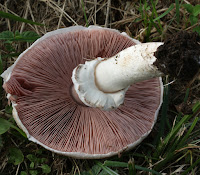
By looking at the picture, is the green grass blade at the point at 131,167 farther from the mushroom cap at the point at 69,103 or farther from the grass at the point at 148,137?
Answer: the mushroom cap at the point at 69,103

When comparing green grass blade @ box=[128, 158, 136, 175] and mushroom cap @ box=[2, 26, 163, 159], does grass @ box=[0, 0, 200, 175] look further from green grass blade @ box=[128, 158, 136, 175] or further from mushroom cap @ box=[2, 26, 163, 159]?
mushroom cap @ box=[2, 26, 163, 159]

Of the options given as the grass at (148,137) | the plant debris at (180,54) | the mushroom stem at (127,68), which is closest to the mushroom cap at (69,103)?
the grass at (148,137)

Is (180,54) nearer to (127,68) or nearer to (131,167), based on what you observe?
(127,68)

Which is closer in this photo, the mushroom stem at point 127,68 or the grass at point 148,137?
the mushroom stem at point 127,68

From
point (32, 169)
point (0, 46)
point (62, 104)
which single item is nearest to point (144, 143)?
point (62, 104)

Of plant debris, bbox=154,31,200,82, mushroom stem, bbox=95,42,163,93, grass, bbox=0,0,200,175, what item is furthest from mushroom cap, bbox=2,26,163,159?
plant debris, bbox=154,31,200,82

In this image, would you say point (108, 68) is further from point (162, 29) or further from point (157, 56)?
point (162, 29)
